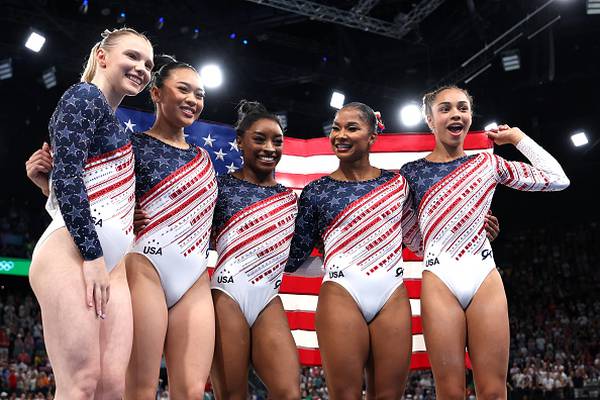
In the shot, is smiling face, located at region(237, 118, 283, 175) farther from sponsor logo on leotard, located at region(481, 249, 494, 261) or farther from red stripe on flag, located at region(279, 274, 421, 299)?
red stripe on flag, located at region(279, 274, 421, 299)

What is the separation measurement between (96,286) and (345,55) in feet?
32.9

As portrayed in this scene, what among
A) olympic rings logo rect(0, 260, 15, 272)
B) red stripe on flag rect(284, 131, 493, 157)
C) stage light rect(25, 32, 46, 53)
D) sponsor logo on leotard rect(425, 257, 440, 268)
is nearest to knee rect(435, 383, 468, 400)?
sponsor logo on leotard rect(425, 257, 440, 268)

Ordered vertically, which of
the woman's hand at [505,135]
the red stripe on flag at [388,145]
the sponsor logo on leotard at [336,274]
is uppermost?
the red stripe on flag at [388,145]

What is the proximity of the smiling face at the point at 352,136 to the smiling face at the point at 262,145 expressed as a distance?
1.16ft

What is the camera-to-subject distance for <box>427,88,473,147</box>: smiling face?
13.7 feet

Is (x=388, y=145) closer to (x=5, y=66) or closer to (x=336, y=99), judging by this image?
(x=336, y=99)

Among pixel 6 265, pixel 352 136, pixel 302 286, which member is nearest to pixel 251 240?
pixel 352 136

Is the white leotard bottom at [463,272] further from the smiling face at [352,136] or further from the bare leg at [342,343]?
the smiling face at [352,136]

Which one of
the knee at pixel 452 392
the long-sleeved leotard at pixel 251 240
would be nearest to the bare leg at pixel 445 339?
the knee at pixel 452 392

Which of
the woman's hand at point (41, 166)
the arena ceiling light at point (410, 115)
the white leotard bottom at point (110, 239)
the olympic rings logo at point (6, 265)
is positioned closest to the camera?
the white leotard bottom at point (110, 239)

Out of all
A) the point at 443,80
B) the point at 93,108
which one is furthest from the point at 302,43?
the point at 93,108

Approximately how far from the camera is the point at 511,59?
1067 cm

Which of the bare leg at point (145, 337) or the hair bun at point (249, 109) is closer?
the bare leg at point (145, 337)

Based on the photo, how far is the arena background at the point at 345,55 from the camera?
10.2 meters
